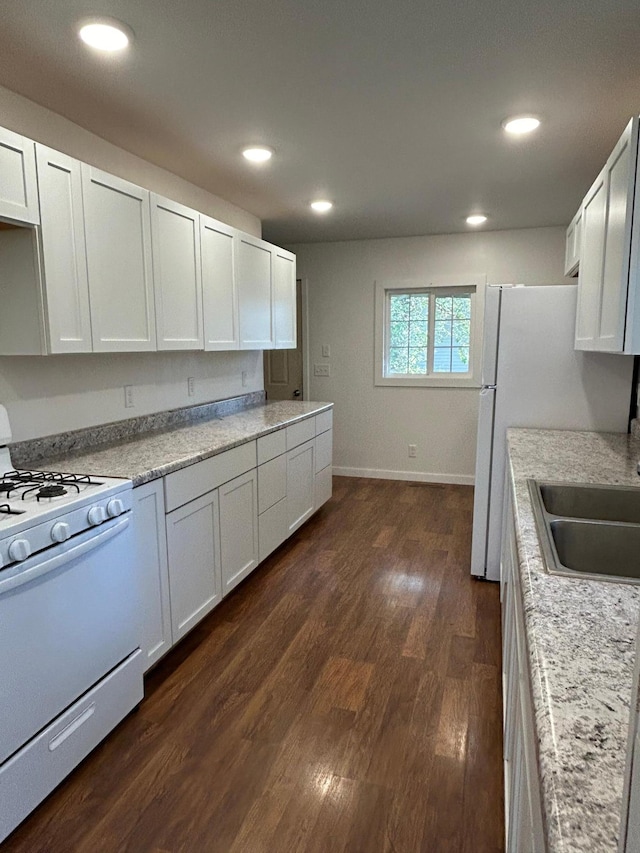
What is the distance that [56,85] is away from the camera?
6.76ft

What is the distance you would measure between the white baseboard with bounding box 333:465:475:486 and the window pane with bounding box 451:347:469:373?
1.02 meters

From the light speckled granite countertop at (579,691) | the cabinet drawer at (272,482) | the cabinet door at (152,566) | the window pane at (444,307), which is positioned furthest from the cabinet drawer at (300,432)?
the light speckled granite countertop at (579,691)

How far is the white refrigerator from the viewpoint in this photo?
291 centimetres

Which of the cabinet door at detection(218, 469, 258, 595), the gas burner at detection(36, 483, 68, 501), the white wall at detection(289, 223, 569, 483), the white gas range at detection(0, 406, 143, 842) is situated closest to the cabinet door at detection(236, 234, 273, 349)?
the cabinet door at detection(218, 469, 258, 595)

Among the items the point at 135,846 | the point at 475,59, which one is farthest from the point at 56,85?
the point at 135,846

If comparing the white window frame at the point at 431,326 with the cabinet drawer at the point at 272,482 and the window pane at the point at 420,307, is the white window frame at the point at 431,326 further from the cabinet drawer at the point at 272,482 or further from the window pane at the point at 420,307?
the cabinet drawer at the point at 272,482

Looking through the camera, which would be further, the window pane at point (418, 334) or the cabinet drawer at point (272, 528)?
the window pane at point (418, 334)

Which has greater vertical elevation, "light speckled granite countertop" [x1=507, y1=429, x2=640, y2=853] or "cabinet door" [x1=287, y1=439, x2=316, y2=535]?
"light speckled granite countertop" [x1=507, y1=429, x2=640, y2=853]

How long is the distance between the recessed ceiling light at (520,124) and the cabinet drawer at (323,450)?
232 centimetres

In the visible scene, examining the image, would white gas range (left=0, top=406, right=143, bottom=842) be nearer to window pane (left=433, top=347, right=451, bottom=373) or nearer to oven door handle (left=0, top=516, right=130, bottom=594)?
oven door handle (left=0, top=516, right=130, bottom=594)

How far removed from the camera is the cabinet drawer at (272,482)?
10.1ft

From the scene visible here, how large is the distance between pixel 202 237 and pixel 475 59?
1674 millimetres

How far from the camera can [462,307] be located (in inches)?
198

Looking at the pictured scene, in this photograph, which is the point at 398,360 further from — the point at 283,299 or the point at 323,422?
the point at 283,299
